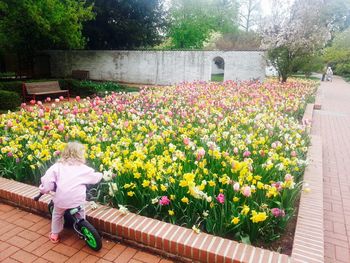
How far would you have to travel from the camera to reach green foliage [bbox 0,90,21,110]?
10180 mm

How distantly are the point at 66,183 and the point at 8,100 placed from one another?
8.59 m

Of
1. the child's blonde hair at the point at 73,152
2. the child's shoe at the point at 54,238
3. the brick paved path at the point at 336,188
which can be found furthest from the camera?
the brick paved path at the point at 336,188

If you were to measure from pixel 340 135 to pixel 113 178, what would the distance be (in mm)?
6709

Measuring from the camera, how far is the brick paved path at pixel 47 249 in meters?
2.90

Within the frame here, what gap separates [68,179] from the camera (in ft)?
9.91

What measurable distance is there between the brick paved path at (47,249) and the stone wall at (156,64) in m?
17.2

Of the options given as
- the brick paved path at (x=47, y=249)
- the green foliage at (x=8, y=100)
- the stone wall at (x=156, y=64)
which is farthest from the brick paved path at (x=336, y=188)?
the stone wall at (x=156, y=64)

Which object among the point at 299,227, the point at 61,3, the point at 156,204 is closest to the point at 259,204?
the point at 299,227

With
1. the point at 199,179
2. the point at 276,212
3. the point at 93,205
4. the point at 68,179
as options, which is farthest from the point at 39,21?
the point at 276,212

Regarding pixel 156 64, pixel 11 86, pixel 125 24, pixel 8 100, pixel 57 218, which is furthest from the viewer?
pixel 125 24

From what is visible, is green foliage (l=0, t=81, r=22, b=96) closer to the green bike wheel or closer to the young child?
the young child

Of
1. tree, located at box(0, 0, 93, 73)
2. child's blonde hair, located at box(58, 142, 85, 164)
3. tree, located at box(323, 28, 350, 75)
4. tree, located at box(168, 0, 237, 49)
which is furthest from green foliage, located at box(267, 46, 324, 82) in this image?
tree, located at box(323, 28, 350, 75)

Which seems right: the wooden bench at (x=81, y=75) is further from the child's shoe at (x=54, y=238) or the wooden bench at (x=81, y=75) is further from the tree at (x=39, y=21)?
the child's shoe at (x=54, y=238)

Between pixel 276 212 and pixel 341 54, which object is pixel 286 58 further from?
pixel 341 54
